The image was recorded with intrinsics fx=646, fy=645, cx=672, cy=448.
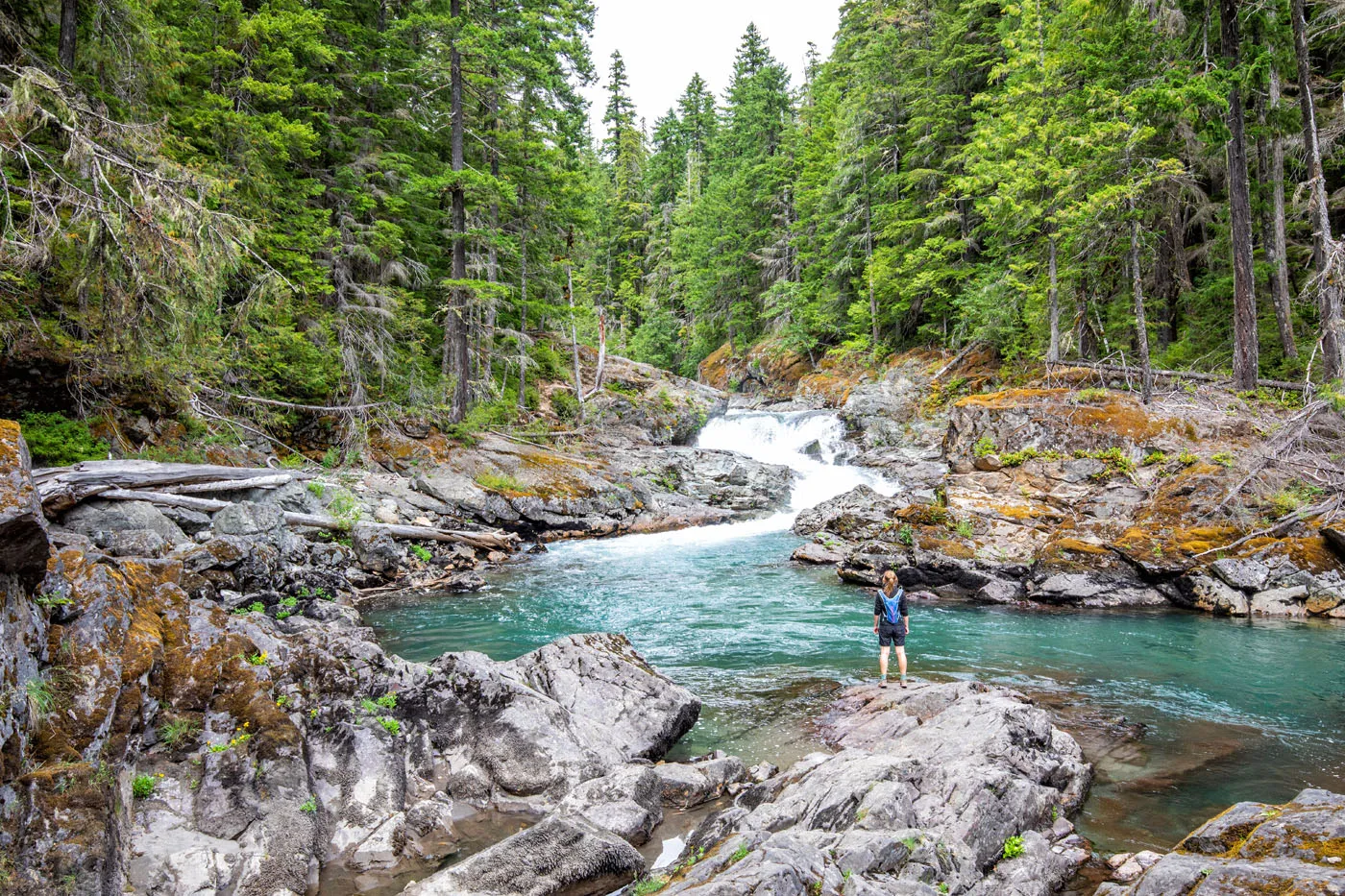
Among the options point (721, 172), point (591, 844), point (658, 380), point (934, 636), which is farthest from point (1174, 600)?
point (721, 172)

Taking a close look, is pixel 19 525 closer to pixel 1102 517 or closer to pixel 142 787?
pixel 142 787

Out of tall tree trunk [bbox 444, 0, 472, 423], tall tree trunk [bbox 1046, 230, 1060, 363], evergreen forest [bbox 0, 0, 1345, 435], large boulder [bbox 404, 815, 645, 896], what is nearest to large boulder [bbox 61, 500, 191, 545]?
evergreen forest [bbox 0, 0, 1345, 435]

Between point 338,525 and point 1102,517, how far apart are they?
16.6 m

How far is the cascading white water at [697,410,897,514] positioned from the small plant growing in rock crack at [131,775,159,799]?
1967 centimetres

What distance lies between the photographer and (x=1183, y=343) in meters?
20.0

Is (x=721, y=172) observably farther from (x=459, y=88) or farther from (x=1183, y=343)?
(x=1183, y=343)

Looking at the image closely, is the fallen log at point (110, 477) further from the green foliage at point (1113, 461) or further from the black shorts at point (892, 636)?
the green foliage at point (1113, 461)

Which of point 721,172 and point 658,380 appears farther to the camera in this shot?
point 721,172

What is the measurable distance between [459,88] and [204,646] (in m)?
19.8

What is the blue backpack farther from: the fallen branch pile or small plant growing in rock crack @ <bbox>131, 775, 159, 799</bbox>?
the fallen branch pile

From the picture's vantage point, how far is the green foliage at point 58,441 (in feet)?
33.2

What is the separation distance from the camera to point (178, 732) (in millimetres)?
4883

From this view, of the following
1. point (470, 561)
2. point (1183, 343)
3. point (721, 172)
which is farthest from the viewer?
point (721, 172)

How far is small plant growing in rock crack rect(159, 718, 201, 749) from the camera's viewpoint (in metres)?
4.84
